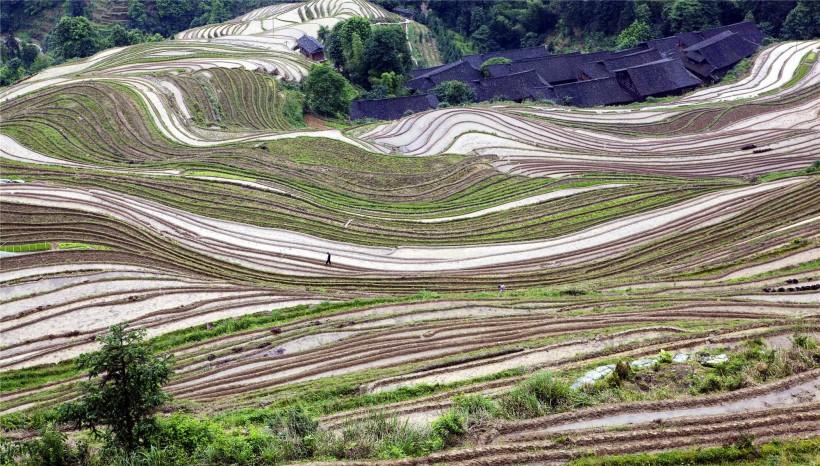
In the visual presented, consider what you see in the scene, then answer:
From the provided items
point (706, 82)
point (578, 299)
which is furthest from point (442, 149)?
point (706, 82)

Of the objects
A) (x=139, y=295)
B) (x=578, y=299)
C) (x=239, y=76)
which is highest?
(x=239, y=76)

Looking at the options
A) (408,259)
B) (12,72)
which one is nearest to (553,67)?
(408,259)

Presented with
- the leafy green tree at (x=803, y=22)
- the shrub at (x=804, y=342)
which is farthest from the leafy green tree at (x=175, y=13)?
the shrub at (x=804, y=342)

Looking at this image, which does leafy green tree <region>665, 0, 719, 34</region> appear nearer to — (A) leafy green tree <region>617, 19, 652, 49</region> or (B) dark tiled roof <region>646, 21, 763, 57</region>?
(A) leafy green tree <region>617, 19, 652, 49</region>

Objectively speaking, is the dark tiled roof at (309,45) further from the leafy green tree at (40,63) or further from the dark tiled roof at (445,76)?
the leafy green tree at (40,63)

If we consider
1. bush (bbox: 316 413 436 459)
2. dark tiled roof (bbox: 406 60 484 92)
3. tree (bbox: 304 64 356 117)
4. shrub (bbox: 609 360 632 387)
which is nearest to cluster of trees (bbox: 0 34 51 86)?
tree (bbox: 304 64 356 117)

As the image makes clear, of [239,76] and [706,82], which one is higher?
[239,76]

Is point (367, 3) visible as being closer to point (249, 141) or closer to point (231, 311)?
point (249, 141)
